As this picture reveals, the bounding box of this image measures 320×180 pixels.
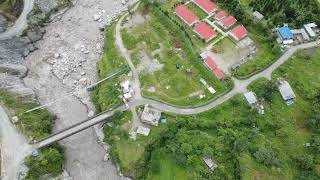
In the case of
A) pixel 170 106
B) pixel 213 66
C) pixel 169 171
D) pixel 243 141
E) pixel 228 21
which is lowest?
pixel 169 171

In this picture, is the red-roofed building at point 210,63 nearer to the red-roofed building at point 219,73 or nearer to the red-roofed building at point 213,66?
the red-roofed building at point 213,66

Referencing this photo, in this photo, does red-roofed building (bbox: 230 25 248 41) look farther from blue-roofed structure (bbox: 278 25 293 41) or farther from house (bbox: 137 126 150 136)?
house (bbox: 137 126 150 136)

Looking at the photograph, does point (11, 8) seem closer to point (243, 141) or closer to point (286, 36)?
point (243, 141)

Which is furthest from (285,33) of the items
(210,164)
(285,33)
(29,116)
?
(29,116)

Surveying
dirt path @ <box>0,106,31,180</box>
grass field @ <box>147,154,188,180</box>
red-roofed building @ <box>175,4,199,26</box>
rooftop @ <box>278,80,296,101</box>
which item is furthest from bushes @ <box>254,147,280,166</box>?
dirt path @ <box>0,106,31,180</box>

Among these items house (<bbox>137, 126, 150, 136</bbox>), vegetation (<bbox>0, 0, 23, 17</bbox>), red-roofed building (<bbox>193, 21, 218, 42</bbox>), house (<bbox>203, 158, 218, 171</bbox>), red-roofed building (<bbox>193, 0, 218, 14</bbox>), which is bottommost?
house (<bbox>203, 158, 218, 171</bbox>)

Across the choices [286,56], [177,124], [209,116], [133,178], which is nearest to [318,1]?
[286,56]

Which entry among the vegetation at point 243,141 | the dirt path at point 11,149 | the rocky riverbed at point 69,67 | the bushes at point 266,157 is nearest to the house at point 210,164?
the vegetation at point 243,141
